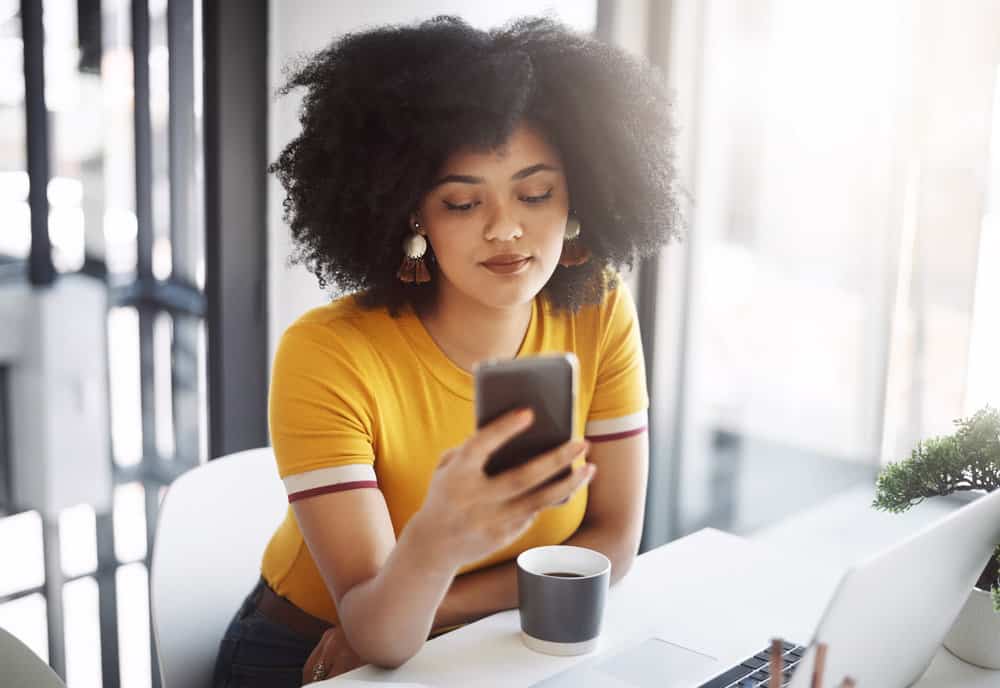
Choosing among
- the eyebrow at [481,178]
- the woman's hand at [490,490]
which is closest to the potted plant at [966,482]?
the woman's hand at [490,490]

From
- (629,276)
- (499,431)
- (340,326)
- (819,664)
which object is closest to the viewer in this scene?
(819,664)

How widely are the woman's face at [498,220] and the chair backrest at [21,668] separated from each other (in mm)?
650

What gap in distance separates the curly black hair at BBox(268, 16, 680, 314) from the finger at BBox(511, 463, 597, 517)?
19.4 inches

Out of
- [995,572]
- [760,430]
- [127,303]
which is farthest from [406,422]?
[760,430]

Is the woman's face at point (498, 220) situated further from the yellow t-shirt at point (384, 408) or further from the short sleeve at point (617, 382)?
the short sleeve at point (617, 382)

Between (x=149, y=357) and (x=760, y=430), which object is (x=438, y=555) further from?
(x=760, y=430)

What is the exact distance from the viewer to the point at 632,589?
1324 mm

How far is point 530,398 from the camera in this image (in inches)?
35.6

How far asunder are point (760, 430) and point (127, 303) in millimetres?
1669

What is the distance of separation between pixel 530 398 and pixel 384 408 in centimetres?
45

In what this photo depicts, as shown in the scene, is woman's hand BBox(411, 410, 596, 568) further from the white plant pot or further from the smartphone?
the white plant pot

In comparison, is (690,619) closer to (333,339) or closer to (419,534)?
(419,534)

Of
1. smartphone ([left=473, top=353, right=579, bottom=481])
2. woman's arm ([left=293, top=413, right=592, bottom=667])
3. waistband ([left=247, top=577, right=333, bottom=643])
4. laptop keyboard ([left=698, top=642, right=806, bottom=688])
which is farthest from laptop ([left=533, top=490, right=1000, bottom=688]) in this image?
waistband ([left=247, top=577, right=333, bottom=643])

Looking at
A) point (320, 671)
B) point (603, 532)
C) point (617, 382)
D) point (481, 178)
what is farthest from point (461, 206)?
point (320, 671)
